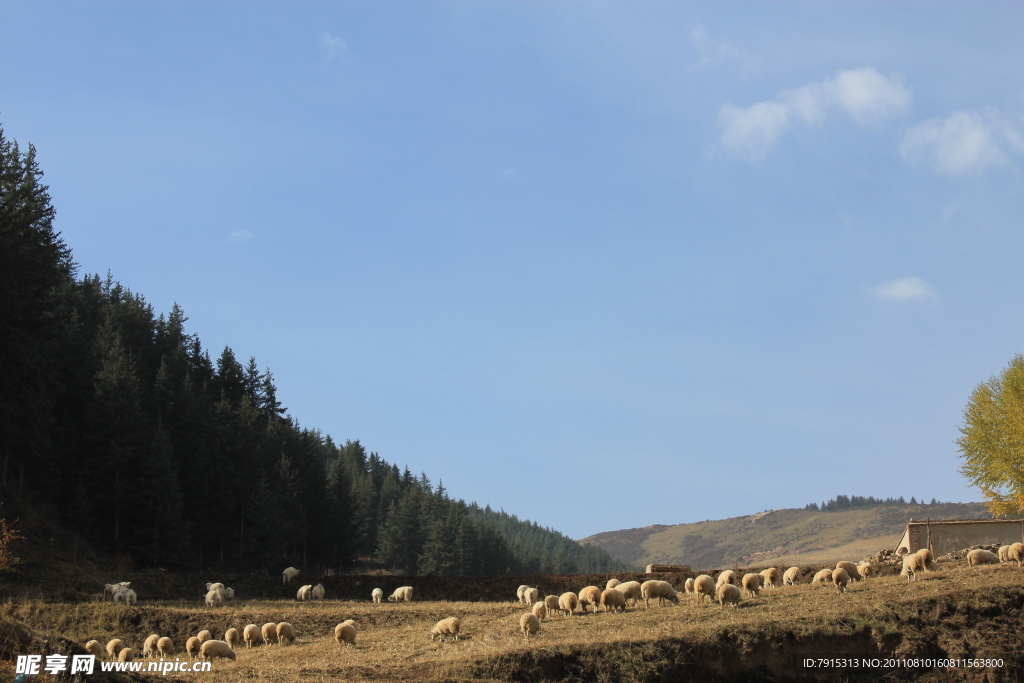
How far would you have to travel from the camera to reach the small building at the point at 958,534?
36125 mm

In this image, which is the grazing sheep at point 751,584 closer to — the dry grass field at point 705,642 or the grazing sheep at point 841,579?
the dry grass field at point 705,642

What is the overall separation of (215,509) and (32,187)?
2730cm

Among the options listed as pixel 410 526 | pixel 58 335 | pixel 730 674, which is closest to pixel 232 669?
pixel 730 674

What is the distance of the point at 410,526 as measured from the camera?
321 ft

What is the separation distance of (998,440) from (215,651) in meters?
49.8

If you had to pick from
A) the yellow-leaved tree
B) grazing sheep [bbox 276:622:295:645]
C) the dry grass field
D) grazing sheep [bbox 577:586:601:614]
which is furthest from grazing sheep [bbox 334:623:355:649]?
the yellow-leaved tree

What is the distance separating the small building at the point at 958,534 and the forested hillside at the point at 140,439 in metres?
41.8

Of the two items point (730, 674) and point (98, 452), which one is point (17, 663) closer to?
point (730, 674)

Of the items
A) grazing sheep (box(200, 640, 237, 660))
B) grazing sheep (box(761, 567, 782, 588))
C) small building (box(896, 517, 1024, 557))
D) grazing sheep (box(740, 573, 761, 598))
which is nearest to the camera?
grazing sheep (box(200, 640, 237, 660))

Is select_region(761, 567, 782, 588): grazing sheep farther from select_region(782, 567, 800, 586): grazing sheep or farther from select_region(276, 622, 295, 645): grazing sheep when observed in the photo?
select_region(276, 622, 295, 645): grazing sheep

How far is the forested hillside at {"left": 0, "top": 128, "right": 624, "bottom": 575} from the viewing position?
1791 inches

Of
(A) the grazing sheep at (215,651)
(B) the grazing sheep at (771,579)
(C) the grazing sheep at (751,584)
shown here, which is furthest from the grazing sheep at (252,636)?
(B) the grazing sheep at (771,579)

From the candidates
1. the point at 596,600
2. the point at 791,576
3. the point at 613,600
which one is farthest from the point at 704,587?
the point at 791,576

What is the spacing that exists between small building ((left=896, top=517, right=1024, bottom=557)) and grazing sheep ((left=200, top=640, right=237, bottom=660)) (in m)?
29.6
